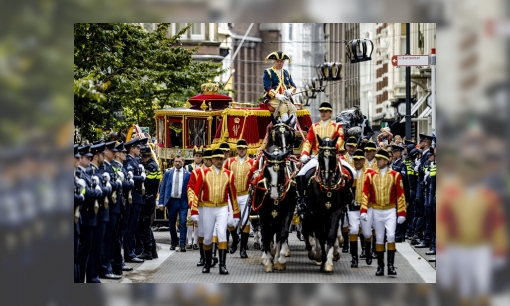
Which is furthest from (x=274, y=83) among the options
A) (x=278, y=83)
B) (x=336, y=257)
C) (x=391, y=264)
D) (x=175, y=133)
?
(x=391, y=264)

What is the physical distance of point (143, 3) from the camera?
49.5ft

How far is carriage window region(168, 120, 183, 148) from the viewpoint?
94.5 ft

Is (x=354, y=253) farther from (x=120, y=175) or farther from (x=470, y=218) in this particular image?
(x=470, y=218)

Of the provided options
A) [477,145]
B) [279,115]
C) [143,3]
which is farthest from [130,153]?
[477,145]

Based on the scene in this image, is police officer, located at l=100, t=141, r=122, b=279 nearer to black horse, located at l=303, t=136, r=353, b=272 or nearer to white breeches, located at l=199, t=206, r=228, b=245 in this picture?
white breeches, located at l=199, t=206, r=228, b=245

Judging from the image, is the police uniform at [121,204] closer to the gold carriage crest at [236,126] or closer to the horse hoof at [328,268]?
the horse hoof at [328,268]

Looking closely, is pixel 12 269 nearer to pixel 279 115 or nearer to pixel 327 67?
pixel 279 115

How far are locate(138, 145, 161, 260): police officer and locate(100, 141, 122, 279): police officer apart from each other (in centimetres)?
288

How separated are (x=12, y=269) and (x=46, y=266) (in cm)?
50

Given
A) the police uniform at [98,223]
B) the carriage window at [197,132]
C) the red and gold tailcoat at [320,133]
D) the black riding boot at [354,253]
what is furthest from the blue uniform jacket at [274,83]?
the police uniform at [98,223]

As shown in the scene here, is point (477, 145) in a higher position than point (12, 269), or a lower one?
higher

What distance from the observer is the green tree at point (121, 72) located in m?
19.9

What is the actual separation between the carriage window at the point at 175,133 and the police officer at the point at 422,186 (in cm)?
675

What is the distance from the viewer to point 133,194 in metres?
20.5
